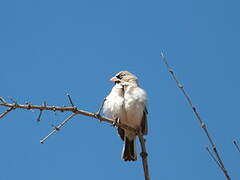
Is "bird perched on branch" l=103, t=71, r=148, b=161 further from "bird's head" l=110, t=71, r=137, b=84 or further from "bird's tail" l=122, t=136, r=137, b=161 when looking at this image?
"bird's head" l=110, t=71, r=137, b=84

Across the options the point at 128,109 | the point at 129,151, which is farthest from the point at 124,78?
the point at 129,151

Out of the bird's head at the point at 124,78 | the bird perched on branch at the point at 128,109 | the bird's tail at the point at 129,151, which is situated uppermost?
the bird's head at the point at 124,78

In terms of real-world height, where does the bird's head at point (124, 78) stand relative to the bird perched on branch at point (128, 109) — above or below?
above

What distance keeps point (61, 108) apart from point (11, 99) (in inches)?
15.7

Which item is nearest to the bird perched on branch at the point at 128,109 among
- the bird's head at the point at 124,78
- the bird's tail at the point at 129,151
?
the bird's tail at the point at 129,151

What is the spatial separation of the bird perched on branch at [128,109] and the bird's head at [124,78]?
0.27 m

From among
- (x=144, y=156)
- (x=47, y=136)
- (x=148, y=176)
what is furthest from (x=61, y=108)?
(x=148, y=176)

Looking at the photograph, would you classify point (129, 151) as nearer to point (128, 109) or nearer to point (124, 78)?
point (128, 109)

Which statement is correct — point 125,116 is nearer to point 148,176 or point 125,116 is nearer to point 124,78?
point 124,78

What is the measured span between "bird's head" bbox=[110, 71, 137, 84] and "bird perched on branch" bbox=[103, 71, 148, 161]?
274 millimetres

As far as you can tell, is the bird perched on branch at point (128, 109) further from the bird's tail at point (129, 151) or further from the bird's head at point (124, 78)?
the bird's head at point (124, 78)

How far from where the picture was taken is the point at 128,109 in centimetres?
658

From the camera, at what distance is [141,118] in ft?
22.2

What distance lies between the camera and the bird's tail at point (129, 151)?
22.0 feet
